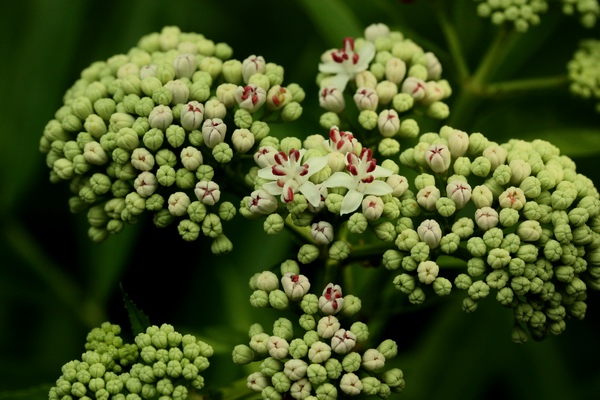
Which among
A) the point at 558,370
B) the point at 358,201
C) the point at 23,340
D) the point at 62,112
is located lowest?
the point at 23,340

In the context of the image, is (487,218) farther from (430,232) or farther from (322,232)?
(322,232)

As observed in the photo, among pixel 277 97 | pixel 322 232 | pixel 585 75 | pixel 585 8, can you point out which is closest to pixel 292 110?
pixel 277 97

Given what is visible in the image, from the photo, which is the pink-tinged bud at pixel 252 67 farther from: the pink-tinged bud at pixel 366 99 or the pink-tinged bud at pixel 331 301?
the pink-tinged bud at pixel 331 301

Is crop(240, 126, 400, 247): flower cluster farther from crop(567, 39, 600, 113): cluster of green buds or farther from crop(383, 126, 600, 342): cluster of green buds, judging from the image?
crop(567, 39, 600, 113): cluster of green buds

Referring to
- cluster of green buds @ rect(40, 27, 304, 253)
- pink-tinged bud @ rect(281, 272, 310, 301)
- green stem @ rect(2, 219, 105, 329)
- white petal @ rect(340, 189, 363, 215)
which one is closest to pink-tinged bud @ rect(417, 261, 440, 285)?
white petal @ rect(340, 189, 363, 215)

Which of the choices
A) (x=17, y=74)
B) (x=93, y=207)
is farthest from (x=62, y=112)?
A: (x=17, y=74)

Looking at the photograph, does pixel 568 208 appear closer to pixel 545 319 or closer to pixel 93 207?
pixel 545 319

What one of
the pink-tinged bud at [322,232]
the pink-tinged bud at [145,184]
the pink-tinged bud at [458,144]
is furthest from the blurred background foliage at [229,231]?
the pink-tinged bud at [145,184]
